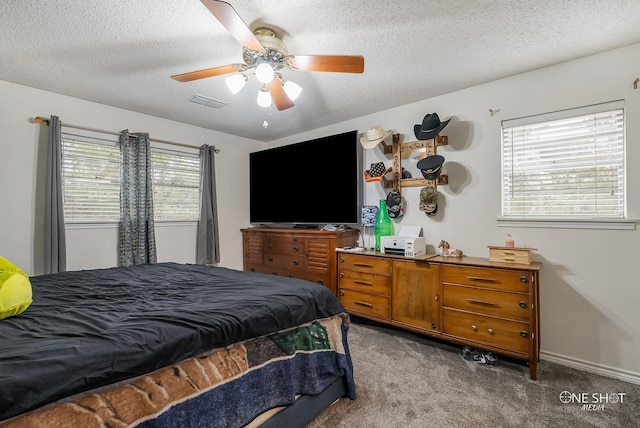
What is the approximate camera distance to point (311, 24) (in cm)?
191

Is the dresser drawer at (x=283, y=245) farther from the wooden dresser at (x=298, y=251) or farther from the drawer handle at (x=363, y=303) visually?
the drawer handle at (x=363, y=303)

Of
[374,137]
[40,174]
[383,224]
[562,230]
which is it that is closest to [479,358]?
[562,230]

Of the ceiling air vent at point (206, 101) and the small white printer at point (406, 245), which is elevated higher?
the ceiling air vent at point (206, 101)

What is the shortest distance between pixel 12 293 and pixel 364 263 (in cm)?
252

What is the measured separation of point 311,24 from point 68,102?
2.72 meters

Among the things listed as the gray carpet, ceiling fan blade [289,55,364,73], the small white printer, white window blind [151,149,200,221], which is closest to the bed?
the gray carpet

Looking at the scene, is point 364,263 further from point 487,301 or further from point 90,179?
point 90,179

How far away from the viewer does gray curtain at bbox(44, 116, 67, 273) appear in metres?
2.79

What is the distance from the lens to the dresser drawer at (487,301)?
2.19 meters

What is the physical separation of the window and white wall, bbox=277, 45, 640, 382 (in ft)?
9.61

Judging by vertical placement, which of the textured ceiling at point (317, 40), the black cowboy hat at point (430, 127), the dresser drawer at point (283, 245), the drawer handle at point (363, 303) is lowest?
the drawer handle at point (363, 303)

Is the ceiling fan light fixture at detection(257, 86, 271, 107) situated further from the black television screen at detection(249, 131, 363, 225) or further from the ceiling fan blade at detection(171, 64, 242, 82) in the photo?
the black television screen at detection(249, 131, 363, 225)

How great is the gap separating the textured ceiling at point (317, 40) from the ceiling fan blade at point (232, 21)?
8.3 inches

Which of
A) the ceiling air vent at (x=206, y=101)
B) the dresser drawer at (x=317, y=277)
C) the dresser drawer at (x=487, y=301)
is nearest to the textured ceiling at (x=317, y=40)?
the ceiling air vent at (x=206, y=101)
